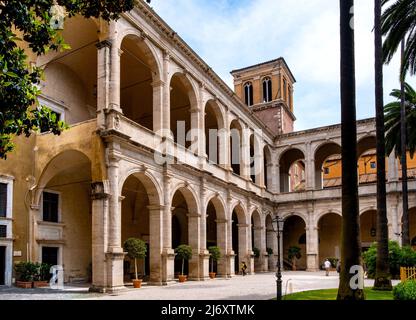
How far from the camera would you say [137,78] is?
27.4 m

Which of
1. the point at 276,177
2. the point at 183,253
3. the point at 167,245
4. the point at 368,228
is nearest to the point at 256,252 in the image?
the point at 276,177

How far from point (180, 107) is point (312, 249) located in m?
16.1

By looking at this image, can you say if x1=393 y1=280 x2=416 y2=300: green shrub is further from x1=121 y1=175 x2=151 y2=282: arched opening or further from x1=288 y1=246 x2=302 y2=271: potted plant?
x1=288 y1=246 x2=302 y2=271: potted plant

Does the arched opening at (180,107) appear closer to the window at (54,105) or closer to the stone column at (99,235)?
the window at (54,105)

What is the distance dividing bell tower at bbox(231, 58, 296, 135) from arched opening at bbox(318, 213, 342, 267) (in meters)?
8.99

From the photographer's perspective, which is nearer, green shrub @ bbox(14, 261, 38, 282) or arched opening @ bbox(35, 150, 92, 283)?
green shrub @ bbox(14, 261, 38, 282)

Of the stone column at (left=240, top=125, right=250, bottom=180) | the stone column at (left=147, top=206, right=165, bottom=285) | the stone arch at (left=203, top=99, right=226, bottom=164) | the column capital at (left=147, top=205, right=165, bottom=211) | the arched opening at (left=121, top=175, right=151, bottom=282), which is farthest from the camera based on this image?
the stone column at (left=240, top=125, right=250, bottom=180)

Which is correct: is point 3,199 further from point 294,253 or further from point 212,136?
point 294,253

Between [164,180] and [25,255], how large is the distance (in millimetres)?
6906

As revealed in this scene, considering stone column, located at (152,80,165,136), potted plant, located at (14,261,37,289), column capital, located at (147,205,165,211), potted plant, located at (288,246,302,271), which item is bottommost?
potted plant, located at (288,246,302,271)

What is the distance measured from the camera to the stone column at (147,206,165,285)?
21.8 m

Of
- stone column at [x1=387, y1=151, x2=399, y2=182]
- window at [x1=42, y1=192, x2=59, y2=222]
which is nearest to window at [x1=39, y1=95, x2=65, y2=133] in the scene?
window at [x1=42, y1=192, x2=59, y2=222]

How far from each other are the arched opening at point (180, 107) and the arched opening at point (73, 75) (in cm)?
492

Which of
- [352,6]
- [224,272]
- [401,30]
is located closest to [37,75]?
[352,6]
